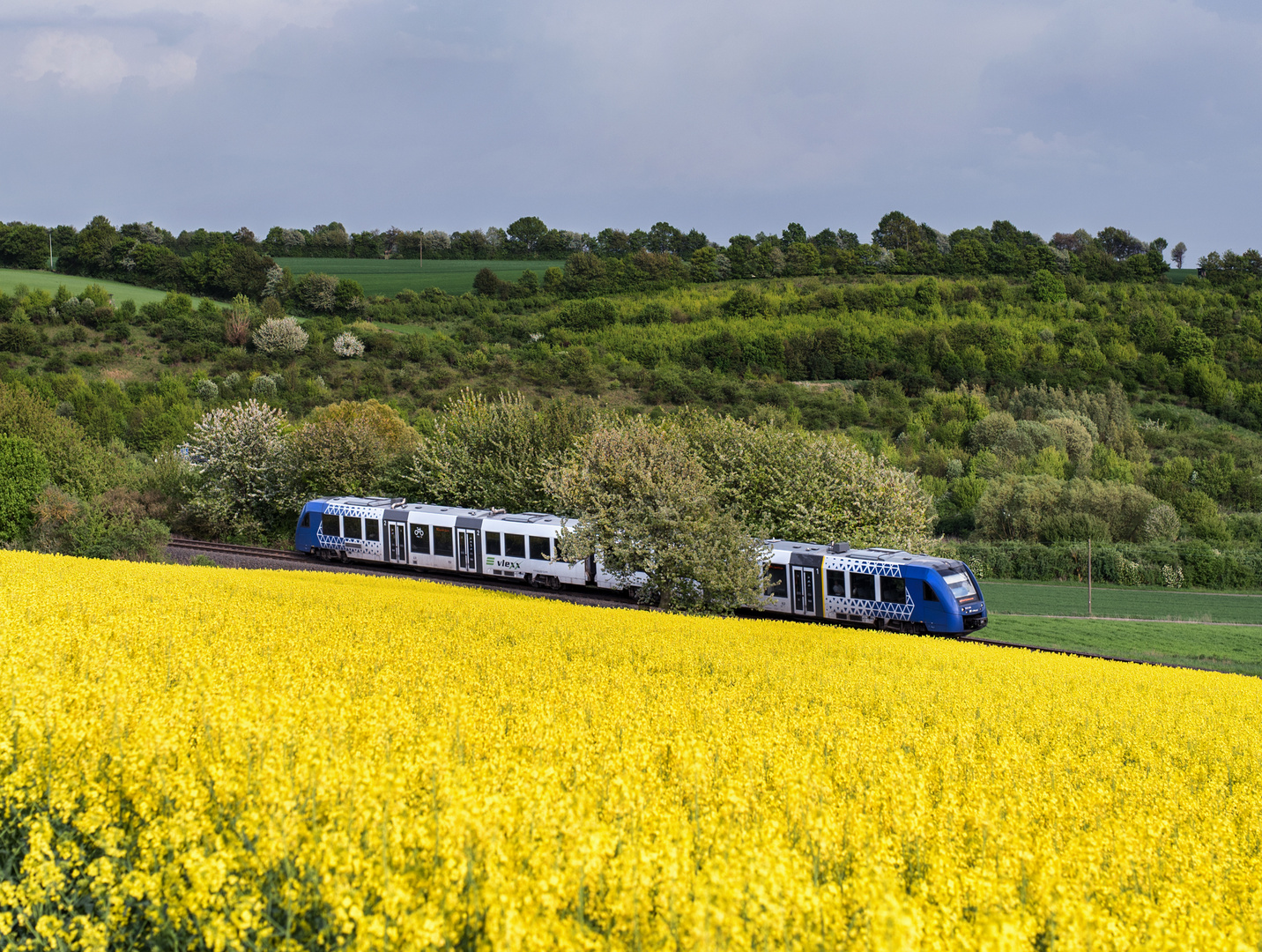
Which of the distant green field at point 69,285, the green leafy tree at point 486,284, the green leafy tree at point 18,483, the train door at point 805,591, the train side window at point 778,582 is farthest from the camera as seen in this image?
the green leafy tree at point 486,284

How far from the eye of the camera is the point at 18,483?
32.8 m

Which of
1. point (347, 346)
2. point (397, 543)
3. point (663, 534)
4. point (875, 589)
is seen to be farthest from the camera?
point (347, 346)

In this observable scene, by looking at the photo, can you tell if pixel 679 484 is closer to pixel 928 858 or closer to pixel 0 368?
pixel 928 858

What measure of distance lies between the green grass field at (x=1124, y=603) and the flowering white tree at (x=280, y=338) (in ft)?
224

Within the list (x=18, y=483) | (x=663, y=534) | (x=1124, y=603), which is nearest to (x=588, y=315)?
(x=1124, y=603)

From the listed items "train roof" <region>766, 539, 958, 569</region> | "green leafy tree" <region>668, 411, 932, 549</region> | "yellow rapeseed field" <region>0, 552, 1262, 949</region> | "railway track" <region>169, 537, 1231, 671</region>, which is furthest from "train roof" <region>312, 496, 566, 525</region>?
"yellow rapeseed field" <region>0, 552, 1262, 949</region>

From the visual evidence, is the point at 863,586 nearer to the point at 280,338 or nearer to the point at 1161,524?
the point at 1161,524

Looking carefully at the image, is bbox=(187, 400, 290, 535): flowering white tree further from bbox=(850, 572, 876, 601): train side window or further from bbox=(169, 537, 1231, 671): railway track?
bbox=(850, 572, 876, 601): train side window

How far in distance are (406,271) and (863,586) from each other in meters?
111

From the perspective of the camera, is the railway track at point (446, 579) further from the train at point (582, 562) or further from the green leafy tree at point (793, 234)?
the green leafy tree at point (793, 234)

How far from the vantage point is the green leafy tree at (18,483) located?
32.2m

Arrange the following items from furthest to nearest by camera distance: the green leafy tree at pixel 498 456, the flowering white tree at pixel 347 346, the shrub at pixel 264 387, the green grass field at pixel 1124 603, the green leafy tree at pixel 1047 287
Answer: the green leafy tree at pixel 1047 287
the flowering white tree at pixel 347 346
the shrub at pixel 264 387
the green leafy tree at pixel 498 456
the green grass field at pixel 1124 603

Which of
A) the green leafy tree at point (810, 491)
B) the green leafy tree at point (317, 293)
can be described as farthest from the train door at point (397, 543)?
the green leafy tree at point (317, 293)

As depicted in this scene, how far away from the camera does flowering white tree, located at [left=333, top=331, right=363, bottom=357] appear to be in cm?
8650
